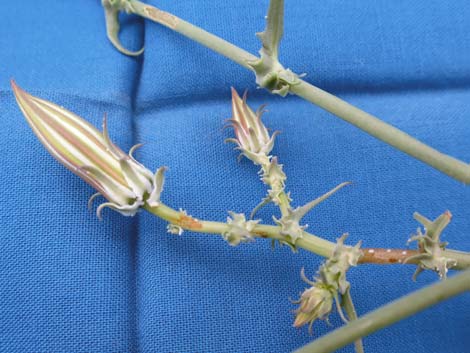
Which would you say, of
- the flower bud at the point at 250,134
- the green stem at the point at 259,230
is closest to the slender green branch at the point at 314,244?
the green stem at the point at 259,230

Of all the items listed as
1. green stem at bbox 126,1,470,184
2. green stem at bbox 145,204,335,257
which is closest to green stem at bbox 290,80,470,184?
green stem at bbox 126,1,470,184

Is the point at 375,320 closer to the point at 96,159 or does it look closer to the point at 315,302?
A: the point at 315,302

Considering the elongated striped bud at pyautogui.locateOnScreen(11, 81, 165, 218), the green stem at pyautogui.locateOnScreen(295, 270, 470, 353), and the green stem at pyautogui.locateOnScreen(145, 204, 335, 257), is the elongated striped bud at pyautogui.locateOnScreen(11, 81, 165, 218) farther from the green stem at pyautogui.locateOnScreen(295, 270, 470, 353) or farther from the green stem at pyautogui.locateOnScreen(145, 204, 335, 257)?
the green stem at pyautogui.locateOnScreen(295, 270, 470, 353)

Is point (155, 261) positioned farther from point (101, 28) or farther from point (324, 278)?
point (101, 28)

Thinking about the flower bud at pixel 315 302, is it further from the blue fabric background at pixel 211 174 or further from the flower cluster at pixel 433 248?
the blue fabric background at pixel 211 174

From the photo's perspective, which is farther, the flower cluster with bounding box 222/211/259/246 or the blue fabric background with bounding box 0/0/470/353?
the blue fabric background with bounding box 0/0/470/353
